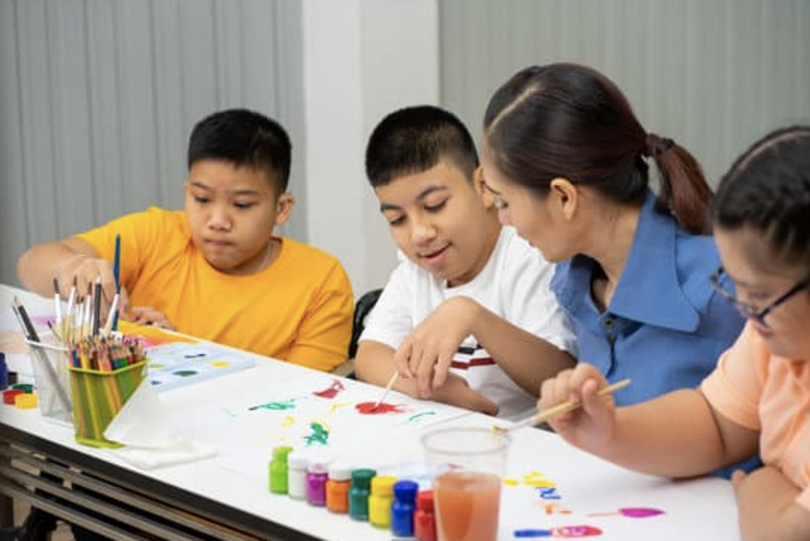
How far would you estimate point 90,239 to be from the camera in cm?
244

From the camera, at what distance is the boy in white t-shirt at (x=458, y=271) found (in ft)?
6.03

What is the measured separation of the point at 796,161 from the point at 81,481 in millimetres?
1048

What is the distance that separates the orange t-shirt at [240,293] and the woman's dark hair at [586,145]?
87cm

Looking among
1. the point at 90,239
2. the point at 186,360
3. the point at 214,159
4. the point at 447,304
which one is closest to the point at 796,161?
the point at 447,304

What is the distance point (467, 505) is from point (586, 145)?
0.70 meters

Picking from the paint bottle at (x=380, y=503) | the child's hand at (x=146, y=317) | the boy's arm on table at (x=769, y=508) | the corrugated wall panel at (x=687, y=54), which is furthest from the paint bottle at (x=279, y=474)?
the corrugated wall panel at (x=687, y=54)

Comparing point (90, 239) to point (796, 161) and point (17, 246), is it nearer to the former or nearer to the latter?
point (17, 246)

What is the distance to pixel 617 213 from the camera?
1632 millimetres

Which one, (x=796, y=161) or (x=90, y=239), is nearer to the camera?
(x=796, y=161)

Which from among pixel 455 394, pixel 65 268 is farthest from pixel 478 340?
pixel 65 268

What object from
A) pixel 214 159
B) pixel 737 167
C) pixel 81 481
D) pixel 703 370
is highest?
pixel 737 167

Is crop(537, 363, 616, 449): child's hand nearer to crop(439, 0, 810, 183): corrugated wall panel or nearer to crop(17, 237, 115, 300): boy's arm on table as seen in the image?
crop(17, 237, 115, 300): boy's arm on table

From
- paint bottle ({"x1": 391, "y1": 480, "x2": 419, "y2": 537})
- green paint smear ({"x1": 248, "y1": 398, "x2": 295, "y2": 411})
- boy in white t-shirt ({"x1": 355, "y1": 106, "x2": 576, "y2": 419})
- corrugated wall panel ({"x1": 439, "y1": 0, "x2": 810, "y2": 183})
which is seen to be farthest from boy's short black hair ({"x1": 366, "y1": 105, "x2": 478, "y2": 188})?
corrugated wall panel ({"x1": 439, "y1": 0, "x2": 810, "y2": 183})

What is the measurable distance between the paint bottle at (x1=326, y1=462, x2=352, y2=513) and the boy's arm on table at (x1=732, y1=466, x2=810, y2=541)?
0.44 m
